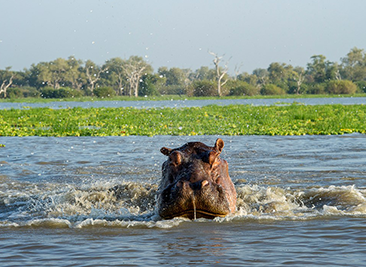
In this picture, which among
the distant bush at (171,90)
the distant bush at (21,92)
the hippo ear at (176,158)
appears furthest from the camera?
the distant bush at (171,90)

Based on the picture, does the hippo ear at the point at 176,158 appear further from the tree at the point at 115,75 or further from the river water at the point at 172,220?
the tree at the point at 115,75

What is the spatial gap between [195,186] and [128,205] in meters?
2.40

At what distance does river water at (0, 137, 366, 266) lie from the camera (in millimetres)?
4754

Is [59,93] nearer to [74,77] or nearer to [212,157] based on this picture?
[74,77]

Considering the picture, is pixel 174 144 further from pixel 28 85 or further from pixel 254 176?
pixel 28 85

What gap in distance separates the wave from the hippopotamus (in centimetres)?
17

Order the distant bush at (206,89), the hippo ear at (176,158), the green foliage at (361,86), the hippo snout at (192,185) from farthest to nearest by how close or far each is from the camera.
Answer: the green foliage at (361,86)
the distant bush at (206,89)
the hippo ear at (176,158)
the hippo snout at (192,185)

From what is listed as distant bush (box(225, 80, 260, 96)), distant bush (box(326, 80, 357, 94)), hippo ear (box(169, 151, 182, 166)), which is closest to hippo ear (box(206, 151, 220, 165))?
hippo ear (box(169, 151, 182, 166))

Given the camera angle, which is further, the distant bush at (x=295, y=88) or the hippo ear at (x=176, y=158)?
the distant bush at (x=295, y=88)

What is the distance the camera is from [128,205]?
776 centimetres

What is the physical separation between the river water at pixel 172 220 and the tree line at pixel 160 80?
63798 millimetres

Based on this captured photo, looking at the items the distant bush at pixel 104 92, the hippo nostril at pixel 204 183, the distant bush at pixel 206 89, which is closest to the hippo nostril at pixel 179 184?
the hippo nostril at pixel 204 183

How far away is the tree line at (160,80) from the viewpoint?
86.6 m

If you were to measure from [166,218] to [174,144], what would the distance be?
961 cm
